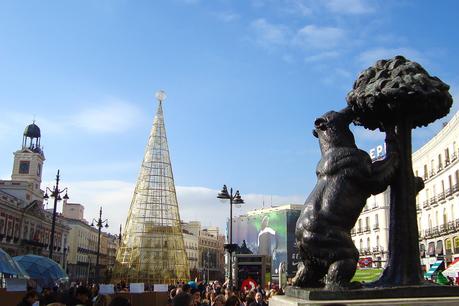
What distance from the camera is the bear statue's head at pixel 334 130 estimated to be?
18.4 ft

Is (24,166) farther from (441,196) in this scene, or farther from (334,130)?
(334,130)

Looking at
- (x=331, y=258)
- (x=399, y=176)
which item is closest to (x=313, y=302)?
(x=331, y=258)

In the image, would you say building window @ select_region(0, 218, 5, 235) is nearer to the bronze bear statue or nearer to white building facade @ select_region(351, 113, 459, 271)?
white building facade @ select_region(351, 113, 459, 271)

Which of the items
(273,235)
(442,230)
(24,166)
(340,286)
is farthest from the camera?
(273,235)

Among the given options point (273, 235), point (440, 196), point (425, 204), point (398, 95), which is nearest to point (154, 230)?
point (440, 196)

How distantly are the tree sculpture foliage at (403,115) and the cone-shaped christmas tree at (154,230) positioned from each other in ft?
88.6

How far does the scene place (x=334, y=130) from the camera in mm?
5652

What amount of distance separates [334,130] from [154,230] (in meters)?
28.6

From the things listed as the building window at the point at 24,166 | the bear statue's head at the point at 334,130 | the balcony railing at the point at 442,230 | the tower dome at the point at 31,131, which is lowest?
the bear statue's head at the point at 334,130

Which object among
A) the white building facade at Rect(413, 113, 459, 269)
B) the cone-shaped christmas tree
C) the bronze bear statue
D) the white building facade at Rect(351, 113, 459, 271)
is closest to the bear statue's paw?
the bronze bear statue

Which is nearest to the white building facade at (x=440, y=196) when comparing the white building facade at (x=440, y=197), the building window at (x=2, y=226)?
the white building facade at (x=440, y=197)

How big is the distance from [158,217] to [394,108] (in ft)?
94.7

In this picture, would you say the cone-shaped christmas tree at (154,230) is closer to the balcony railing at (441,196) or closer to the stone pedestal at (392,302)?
the balcony railing at (441,196)

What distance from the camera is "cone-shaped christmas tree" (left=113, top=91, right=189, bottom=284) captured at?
105 ft
